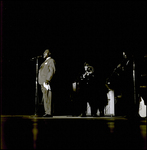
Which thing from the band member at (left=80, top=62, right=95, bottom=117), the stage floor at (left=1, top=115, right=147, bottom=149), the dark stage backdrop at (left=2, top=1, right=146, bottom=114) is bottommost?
the stage floor at (left=1, top=115, right=147, bottom=149)

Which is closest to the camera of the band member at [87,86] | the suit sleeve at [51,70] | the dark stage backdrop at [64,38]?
the suit sleeve at [51,70]

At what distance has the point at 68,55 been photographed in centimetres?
511

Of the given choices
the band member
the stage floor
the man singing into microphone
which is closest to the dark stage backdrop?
the band member

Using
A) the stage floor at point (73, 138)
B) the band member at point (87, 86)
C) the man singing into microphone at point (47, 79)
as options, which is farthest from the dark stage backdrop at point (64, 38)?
the stage floor at point (73, 138)

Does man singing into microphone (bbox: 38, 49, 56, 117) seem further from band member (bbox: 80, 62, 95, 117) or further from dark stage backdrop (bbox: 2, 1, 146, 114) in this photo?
dark stage backdrop (bbox: 2, 1, 146, 114)

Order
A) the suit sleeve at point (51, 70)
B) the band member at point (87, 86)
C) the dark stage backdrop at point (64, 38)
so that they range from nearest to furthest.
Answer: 1. the suit sleeve at point (51, 70)
2. the band member at point (87, 86)
3. the dark stage backdrop at point (64, 38)

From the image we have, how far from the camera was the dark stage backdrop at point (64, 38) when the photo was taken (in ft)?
15.8

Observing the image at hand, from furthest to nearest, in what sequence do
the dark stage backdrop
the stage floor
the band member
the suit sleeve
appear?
the dark stage backdrop → the band member → the suit sleeve → the stage floor

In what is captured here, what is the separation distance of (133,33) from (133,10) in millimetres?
435

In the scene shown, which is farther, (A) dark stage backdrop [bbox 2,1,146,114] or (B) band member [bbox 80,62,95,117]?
(A) dark stage backdrop [bbox 2,1,146,114]

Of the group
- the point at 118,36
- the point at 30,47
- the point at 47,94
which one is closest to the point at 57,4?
the point at 30,47

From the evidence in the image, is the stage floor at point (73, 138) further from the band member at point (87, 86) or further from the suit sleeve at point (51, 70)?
the band member at point (87, 86)

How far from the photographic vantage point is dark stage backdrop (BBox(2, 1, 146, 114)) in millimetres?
4801

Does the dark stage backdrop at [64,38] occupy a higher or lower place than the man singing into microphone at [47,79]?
higher
